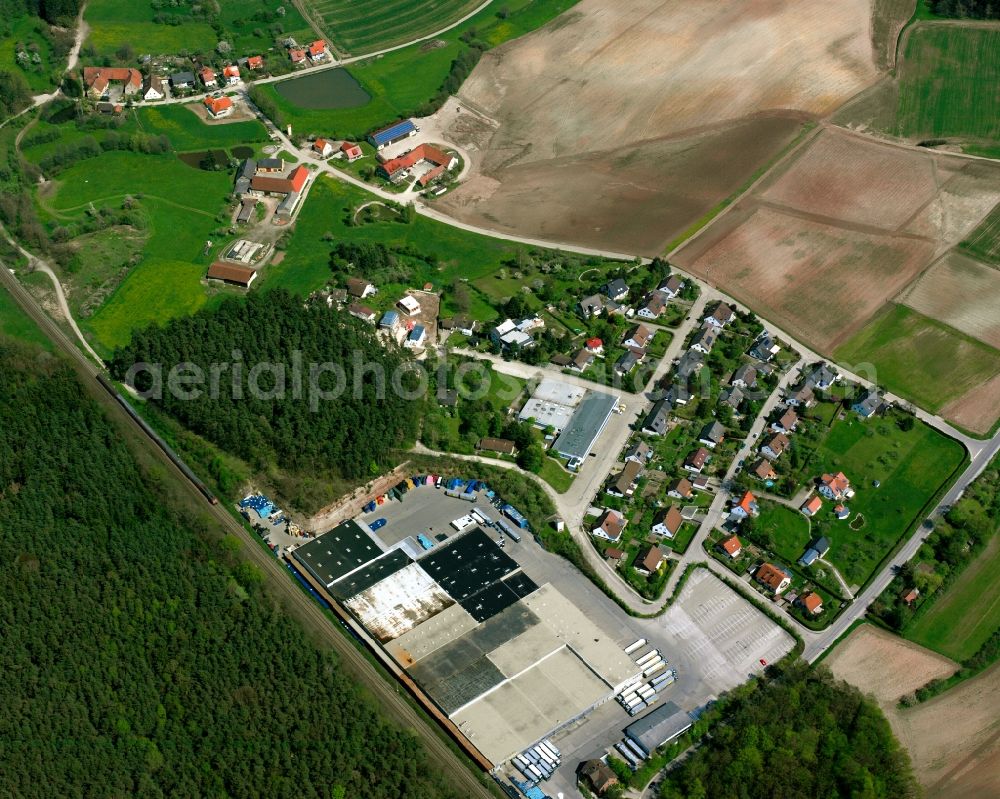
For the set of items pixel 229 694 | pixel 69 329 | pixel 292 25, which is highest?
pixel 292 25

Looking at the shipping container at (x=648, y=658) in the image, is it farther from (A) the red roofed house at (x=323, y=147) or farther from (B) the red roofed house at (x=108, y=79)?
(B) the red roofed house at (x=108, y=79)

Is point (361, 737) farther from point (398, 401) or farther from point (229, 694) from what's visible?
point (398, 401)

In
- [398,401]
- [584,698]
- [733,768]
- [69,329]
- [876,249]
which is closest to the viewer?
[733,768]

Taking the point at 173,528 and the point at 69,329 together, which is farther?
the point at 69,329

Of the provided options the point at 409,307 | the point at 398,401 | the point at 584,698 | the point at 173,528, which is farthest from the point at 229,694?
the point at 409,307

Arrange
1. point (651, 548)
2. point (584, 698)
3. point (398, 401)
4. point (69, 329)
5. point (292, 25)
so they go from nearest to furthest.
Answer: point (584, 698) → point (651, 548) → point (398, 401) → point (69, 329) → point (292, 25)

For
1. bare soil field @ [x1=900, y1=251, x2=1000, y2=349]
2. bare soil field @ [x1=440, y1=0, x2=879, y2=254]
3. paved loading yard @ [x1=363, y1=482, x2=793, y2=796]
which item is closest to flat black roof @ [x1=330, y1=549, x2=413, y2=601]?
paved loading yard @ [x1=363, y1=482, x2=793, y2=796]

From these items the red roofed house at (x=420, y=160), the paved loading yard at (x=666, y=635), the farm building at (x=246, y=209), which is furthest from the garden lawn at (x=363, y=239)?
the paved loading yard at (x=666, y=635)

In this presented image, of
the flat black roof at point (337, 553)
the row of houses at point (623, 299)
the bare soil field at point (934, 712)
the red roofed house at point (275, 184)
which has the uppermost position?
the red roofed house at point (275, 184)
